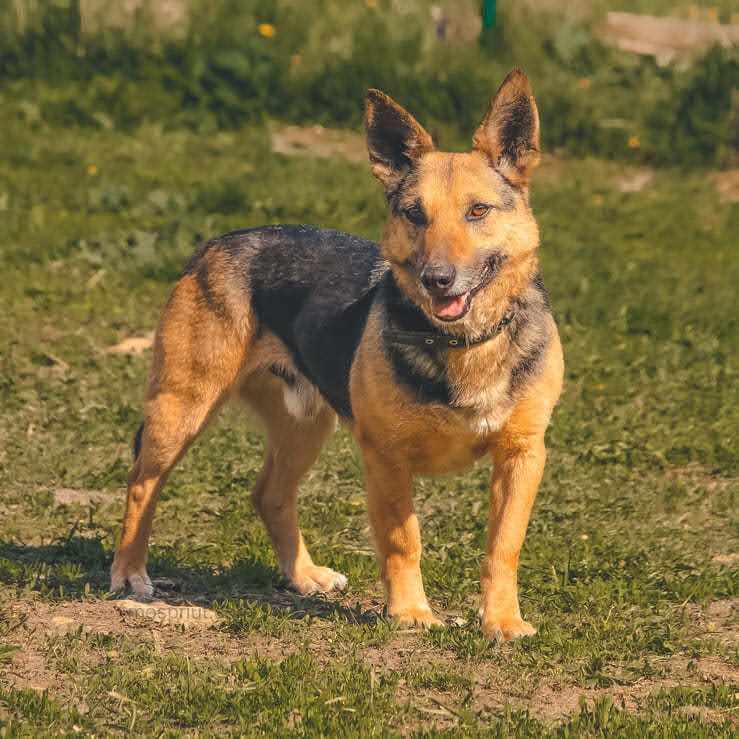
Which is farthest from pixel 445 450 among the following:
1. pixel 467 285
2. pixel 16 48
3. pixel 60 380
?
pixel 16 48

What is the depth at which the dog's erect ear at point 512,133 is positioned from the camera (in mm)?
5316

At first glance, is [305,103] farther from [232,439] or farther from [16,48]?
[232,439]

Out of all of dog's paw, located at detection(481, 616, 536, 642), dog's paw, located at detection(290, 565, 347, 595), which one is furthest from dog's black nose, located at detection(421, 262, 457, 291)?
dog's paw, located at detection(290, 565, 347, 595)

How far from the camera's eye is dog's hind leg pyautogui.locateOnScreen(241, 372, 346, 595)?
636 cm

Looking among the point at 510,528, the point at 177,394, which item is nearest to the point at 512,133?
the point at 510,528

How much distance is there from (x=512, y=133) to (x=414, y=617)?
2.05m

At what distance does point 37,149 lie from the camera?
41.1 ft

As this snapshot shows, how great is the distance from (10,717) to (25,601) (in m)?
1.29

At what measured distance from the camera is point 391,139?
557cm

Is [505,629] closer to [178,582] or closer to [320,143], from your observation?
[178,582]

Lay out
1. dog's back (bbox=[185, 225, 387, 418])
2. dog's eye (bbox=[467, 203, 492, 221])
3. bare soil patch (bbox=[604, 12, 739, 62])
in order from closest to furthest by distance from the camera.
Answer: dog's eye (bbox=[467, 203, 492, 221]) < dog's back (bbox=[185, 225, 387, 418]) < bare soil patch (bbox=[604, 12, 739, 62])

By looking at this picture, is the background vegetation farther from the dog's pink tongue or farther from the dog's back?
the dog's pink tongue

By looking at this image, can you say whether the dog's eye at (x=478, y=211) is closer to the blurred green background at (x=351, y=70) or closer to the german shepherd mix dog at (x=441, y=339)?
the german shepherd mix dog at (x=441, y=339)

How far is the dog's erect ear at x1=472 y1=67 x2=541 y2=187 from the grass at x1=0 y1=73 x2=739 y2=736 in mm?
1924
